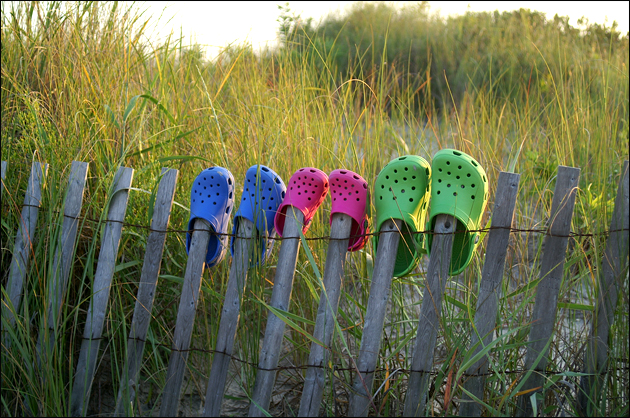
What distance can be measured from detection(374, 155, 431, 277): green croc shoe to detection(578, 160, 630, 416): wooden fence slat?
0.58m

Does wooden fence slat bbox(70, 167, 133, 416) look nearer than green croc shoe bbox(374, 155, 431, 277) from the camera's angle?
No

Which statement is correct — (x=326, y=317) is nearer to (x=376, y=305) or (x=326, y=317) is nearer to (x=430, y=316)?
(x=376, y=305)

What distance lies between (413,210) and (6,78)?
246 cm

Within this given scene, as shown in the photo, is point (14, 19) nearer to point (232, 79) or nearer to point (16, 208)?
point (232, 79)

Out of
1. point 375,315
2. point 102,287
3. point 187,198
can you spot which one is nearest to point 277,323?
point 375,315

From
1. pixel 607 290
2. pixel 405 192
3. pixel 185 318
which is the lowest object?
pixel 185 318

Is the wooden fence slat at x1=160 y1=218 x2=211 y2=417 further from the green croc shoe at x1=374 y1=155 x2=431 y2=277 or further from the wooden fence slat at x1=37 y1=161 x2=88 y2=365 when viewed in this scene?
the green croc shoe at x1=374 y1=155 x2=431 y2=277

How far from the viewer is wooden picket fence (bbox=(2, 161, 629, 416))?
1.50 metres

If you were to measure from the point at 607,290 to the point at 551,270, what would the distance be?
19 cm

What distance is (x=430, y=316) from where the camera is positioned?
5.00 ft

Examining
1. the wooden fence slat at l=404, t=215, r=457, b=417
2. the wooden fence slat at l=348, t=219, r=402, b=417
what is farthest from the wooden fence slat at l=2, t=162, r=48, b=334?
the wooden fence slat at l=404, t=215, r=457, b=417

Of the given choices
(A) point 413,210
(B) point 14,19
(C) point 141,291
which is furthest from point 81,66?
(A) point 413,210

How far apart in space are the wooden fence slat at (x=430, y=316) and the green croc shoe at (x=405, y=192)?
0.23 ft

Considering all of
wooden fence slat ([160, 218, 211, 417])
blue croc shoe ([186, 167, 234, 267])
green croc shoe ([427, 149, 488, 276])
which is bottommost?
wooden fence slat ([160, 218, 211, 417])
